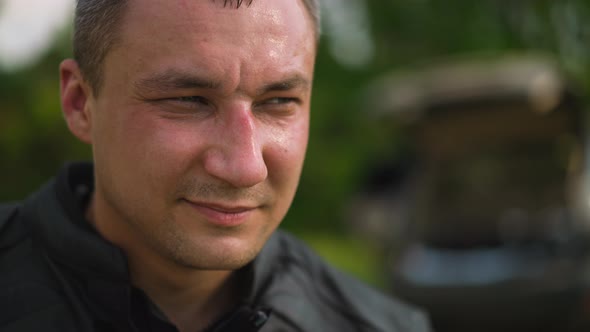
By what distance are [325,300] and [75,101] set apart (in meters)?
0.92

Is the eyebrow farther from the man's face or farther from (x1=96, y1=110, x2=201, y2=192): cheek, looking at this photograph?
(x1=96, y1=110, x2=201, y2=192): cheek

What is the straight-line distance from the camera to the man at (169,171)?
1.70 m

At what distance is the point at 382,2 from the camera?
16766 mm

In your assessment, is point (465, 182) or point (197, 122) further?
point (465, 182)

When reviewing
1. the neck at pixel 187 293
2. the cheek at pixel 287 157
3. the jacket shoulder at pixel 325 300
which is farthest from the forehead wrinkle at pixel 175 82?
the jacket shoulder at pixel 325 300

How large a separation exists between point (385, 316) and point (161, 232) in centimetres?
80

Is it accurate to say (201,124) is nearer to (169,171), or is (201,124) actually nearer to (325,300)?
(169,171)

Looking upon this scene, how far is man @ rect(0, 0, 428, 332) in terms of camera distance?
5.56ft

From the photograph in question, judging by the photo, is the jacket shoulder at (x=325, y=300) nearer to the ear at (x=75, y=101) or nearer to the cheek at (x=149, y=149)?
the cheek at (x=149, y=149)

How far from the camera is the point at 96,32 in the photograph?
182cm

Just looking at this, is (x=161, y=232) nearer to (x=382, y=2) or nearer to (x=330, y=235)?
(x=330, y=235)

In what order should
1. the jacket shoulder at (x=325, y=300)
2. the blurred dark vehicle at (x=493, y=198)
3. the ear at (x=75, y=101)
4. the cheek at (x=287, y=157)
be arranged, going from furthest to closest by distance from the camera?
the blurred dark vehicle at (x=493, y=198)
the jacket shoulder at (x=325, y=300)
the ear at (x=75, y=101)
the cheek at (x=287, y=157)

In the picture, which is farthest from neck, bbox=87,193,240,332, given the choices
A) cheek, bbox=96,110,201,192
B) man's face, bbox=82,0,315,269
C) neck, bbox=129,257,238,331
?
cheek, bbox=96,110,201,192

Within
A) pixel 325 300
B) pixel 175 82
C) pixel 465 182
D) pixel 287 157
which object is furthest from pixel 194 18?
pixel 465 182
